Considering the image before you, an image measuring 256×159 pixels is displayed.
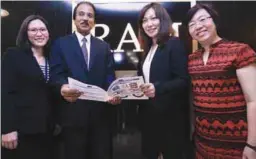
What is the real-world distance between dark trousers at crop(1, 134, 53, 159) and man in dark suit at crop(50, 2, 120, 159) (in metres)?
0.17

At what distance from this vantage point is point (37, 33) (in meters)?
1.88

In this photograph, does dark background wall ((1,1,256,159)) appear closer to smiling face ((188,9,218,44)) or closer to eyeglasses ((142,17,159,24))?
eyeglasses ((142,17,159,24))

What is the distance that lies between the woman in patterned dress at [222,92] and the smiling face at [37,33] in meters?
0.98

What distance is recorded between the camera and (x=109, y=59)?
191cm

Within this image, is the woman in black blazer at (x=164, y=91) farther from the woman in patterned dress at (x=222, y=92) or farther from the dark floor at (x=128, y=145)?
the dark floor at (x=128, y=145)

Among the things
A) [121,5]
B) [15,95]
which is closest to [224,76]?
[121,5]

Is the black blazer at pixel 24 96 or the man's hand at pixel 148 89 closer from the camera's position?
the man's hand at pixel 148 89

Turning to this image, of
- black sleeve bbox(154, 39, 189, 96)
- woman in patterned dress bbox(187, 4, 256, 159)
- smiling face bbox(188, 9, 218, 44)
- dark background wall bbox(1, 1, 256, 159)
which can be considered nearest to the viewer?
woman in patterned dress bbox(187, 4, 256, 159)

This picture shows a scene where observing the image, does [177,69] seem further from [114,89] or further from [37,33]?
[37,33]

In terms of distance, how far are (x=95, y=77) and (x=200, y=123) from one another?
2.36 feet

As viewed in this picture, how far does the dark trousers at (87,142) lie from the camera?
177 centimetres

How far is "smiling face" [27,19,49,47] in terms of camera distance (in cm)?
187

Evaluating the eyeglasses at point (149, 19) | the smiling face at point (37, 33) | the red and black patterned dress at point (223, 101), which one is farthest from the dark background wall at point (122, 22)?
the red and black patterned dress at point (223, 101)

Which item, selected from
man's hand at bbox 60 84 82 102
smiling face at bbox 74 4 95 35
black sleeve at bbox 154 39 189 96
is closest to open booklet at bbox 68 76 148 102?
man's hand at bbox 60 84 82 102
